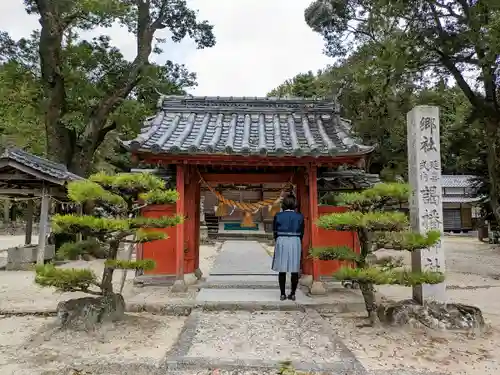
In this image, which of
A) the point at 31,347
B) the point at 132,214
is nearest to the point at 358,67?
the point at 132,214

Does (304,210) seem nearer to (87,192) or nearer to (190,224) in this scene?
(190,224)

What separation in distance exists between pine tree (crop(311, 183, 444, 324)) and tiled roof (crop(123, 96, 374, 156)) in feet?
5.83

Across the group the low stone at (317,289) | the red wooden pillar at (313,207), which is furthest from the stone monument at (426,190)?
the red wooden pillar at (313,207)

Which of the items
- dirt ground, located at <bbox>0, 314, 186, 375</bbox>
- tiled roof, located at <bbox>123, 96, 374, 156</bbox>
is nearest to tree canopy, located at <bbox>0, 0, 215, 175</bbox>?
tiled roof, located at <bbox>123, 96, 374, 156</bbox>

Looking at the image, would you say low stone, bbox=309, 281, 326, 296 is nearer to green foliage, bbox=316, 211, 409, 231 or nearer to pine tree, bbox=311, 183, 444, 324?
pine tree, bbox=311, 183, 444, 324

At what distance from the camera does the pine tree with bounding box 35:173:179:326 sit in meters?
Result: 5.75

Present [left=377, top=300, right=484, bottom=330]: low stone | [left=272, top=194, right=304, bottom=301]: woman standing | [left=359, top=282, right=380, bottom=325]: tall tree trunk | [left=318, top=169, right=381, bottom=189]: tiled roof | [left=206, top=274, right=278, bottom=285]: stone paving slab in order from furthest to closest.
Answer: [left=206, top=274, right=278, bottom=285]: stone paving slab < [left=318, top=169, right=381, bottom=189]: tiled roof < [left=272, top=194, right=304, bottom=301]: woman standing < [left=359, top=282, right=380, bottom=325]: tall tree trunk < [left=377, top=300, right=484, bottom=330]: low stone

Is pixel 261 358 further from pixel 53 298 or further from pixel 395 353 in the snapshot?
pixel 53 298

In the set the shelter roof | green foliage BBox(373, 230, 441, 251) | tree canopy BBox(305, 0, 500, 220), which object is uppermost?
tree canopy BBox(305, 0, 500, 220)

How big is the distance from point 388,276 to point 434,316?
3.47 feet

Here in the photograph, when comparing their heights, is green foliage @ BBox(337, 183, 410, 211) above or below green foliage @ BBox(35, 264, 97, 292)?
above

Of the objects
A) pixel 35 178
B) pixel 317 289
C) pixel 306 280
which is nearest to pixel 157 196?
pixel 317 289

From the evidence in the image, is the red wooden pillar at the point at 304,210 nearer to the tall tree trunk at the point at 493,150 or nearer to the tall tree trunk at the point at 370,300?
the tall tree trunk at the point at 370,300

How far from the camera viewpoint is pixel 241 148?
789 cm
